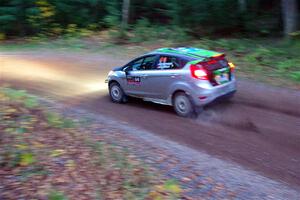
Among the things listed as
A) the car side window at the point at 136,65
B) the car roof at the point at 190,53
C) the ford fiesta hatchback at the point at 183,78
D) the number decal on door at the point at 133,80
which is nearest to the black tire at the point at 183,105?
the ford fiesta hatchback at the point at 183,78

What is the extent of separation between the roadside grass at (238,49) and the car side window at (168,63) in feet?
14.7

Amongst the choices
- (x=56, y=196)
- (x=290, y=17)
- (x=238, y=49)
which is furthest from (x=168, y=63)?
(x=290, y=17)

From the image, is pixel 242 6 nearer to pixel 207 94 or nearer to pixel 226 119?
pixel 207 94

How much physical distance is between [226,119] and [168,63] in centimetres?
214

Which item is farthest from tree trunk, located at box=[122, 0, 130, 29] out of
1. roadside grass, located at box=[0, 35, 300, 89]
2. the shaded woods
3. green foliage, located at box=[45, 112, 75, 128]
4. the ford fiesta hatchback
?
green foliage, located at box=[45, 112, 75, 128]

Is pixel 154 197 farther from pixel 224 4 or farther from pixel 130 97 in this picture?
pixel 224 4

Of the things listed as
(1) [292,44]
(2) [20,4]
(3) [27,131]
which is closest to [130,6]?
(2) [20,4]

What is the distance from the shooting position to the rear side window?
10570 mm

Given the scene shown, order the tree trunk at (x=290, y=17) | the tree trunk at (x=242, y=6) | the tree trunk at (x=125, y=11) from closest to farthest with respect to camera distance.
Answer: the tree trunk at (x=290, y=17)
the tree trunk at (x=242, y=6)
the tree trunk at (x=125, y=11)

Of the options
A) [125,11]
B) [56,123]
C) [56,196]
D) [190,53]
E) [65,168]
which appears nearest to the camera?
[56,196]

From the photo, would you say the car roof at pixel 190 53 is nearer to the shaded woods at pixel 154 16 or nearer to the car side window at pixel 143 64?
the car side window at pixel 143 64

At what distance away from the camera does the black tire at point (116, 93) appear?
12.4 metres

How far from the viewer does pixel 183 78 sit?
34.4 ft

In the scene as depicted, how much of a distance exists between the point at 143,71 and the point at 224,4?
1047cm
